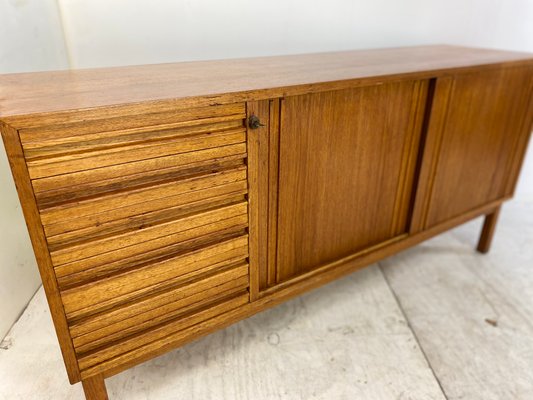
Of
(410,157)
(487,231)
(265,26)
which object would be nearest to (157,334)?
(410,157)

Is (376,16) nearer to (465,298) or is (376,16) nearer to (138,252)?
(465,298)

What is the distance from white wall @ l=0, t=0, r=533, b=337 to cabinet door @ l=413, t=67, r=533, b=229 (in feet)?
1.86

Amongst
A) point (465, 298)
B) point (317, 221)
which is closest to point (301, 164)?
point (317, 221)

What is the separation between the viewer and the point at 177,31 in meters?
1.61

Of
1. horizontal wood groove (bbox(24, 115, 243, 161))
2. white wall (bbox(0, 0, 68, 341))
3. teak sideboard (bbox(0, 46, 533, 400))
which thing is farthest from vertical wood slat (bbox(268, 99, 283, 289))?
Answer: white wall (bbox(0, 0, 68, 341))

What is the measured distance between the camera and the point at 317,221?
1352mm

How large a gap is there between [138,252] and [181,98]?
0.37 m

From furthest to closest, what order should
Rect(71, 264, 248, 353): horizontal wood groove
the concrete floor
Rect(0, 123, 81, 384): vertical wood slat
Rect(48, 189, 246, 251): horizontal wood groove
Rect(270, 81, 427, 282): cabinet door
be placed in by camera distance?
the concrete floor, Rect(270, 81, 427, 282): cabinet door, Rect(71, 264, 248, 353): horizontal wood groove, Rect(48, 189, 246, 251): horizontal wood groove, Rect(0, 123, 81, 384): vertical wood slat

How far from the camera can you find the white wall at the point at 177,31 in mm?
1496

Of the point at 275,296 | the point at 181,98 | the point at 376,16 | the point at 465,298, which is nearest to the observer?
the point at 181,98

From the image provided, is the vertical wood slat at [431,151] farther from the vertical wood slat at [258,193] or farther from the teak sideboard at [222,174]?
the vertical wood slat at [258,193]

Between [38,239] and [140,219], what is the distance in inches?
8.3

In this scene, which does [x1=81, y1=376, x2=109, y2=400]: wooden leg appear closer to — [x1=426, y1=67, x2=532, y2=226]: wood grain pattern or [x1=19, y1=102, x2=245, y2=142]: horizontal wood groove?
[x1=19, y1=102, x2=245, y2=142]: horizontal wood groove

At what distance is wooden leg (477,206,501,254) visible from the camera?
6.57 feet
